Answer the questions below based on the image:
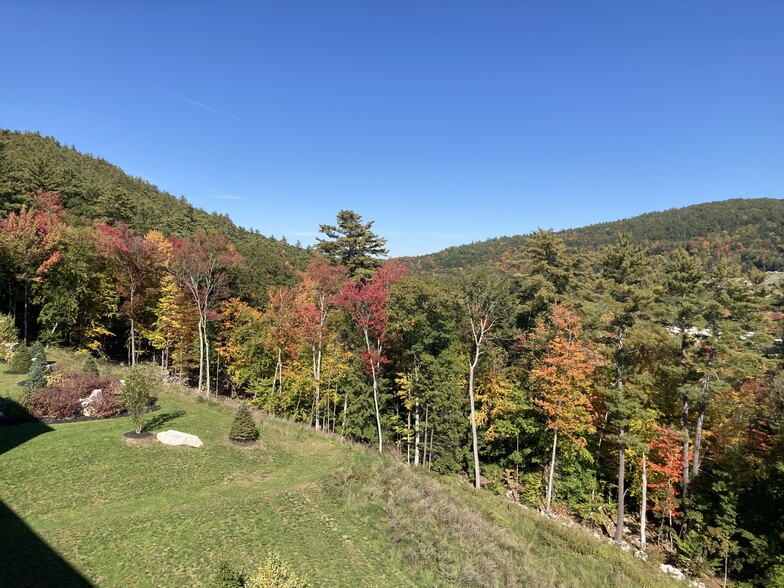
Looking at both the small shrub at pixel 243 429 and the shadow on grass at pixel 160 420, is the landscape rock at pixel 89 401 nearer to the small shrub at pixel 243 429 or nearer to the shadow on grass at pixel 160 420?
the shadow on grass at pixel 160 420

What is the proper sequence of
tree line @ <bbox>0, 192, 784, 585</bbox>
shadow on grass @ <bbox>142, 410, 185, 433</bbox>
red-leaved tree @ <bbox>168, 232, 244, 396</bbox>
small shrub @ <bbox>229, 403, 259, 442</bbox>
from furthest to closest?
red-leaved tree @ <bbox>168, 232, 244, 396</bbox>
tree line @ <bbox>0, 192, 784, 585</bbox>
small shrub @ <bbox>229, 403, 259, 442</bbox>
shadow on grass @ <bbox>142, 410, 185, 433</bbox>

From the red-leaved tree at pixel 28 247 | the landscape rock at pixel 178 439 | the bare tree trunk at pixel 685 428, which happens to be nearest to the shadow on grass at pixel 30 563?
the landscape rock at pixel 178 439

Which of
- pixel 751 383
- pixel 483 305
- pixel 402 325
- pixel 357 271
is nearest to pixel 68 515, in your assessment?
pixel 402 325

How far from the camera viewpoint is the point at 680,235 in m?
117

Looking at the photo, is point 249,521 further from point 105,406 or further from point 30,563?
point 105,406

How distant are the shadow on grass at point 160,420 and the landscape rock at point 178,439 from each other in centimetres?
154

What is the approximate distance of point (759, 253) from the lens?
82.8 m

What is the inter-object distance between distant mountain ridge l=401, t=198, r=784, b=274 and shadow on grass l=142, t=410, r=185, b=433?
6901 centimetres

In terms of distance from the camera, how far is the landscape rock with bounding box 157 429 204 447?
1755 centimetres

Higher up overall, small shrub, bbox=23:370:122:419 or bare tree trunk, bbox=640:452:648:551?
small shrub, bbox=23:370:122:419

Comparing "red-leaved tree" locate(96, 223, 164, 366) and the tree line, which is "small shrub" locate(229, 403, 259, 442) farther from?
"red-leaved tree" locate(96, 223, 164, 366)

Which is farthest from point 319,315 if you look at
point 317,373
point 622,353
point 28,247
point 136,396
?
point 28,247

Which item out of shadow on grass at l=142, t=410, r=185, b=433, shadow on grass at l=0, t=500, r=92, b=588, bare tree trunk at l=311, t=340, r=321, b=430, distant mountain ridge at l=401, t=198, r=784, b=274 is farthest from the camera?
distant mountain ridge at l=401, t=198, r=784, b=274

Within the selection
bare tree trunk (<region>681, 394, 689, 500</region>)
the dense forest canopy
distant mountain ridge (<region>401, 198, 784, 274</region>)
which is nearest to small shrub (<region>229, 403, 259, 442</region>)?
the dense forest canopy
